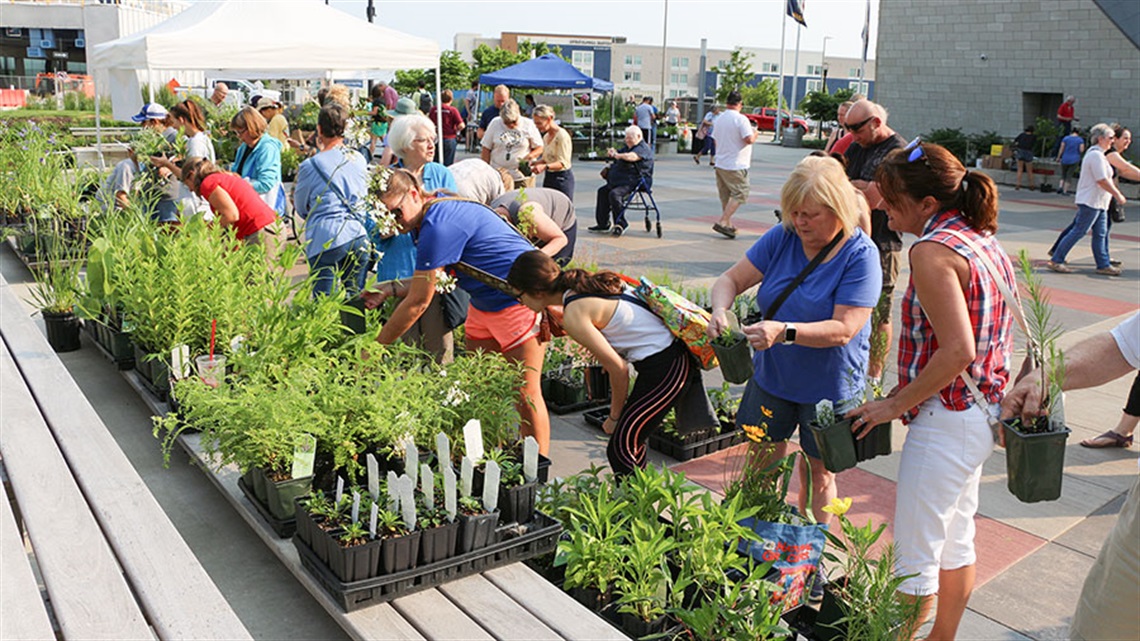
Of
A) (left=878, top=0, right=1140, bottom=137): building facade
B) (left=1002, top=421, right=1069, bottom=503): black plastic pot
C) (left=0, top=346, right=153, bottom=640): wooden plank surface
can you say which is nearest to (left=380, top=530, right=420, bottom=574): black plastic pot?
(left=0, top=346, right=153, bottom=640): wooden plank surface

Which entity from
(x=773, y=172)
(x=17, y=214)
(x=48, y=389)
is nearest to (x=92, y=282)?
(x=48, y=389)

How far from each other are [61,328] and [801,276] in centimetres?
464

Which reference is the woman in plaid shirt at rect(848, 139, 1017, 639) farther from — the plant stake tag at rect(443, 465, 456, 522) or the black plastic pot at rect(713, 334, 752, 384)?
the plant stake tag at rect(443, 465, 456, 522)

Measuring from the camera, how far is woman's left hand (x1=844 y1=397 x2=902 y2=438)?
291cm

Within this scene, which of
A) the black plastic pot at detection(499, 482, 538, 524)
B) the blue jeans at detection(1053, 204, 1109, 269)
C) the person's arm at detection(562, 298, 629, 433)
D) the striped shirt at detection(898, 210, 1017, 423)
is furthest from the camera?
the blue jeans at detection(1053, 204, 1109, 269)

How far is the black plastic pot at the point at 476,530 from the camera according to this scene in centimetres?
291

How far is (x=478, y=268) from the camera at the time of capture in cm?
411

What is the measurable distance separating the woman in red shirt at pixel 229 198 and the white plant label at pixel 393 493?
11.0 feet

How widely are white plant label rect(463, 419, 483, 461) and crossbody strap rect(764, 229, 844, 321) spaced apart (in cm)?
120

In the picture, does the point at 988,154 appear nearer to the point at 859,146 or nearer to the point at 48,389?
the point at 859,146

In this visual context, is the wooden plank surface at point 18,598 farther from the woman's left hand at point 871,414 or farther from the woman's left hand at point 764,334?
the woman's left hand at point 871,414

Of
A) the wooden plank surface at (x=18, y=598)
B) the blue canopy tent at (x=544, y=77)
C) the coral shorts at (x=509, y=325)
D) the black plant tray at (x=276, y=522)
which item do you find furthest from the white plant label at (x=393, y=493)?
the blue canopy tent at (x=544, y=77)

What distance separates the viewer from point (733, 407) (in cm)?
545

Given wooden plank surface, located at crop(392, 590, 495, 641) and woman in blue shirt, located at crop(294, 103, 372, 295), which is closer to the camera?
wooden plank surface, located at crop(392, 590, 495, 641)
